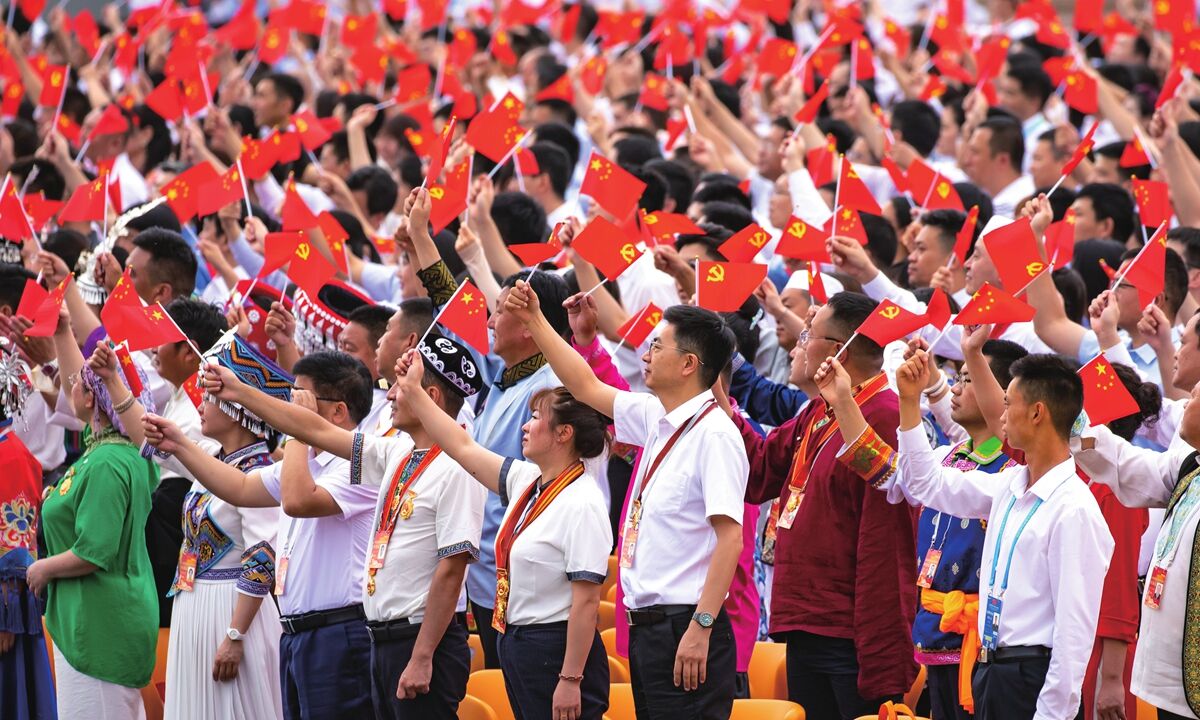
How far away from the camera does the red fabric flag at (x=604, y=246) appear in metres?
6.05

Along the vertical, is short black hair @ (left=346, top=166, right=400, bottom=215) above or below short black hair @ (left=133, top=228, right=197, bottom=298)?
above

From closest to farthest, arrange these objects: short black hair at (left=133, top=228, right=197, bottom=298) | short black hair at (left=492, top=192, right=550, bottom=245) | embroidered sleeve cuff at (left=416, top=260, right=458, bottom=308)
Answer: embroidered sleeve cuff at (left=416, top=260, right=458, bottom=308), short black hair at (left=133, top=228, right=197, bottom=298), short black hair at (left=492, top=192, right=550, bottom=245)

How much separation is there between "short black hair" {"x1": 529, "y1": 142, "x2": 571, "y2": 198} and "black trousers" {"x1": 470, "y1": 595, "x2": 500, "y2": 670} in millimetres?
3688

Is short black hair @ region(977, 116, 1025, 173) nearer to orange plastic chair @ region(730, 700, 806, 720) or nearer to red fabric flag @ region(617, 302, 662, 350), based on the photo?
red fabric flag @ region(617, 302, 662, 350)

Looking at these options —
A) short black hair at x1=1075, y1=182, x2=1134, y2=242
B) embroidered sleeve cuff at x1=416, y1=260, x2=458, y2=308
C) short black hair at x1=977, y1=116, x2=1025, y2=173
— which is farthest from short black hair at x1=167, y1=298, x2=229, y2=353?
short black hair at x1=977, y1=116, x2=1025, y2=173

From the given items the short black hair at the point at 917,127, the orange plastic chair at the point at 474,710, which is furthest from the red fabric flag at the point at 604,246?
the short black hair at the point at 917,127

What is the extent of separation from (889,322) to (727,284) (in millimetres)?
713

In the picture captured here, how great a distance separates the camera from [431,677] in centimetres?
520

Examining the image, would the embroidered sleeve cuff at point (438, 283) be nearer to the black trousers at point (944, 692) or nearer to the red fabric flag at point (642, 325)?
the red fabric flag at point (642, 325)

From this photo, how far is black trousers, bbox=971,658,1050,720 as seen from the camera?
14.9 feet

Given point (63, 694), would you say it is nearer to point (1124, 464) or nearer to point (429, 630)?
point (429, 630)

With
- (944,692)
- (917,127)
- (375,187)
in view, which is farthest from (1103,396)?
(375,187)

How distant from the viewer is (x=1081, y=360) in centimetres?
638

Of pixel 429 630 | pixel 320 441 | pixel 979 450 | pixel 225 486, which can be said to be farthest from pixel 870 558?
pixel 225 486
